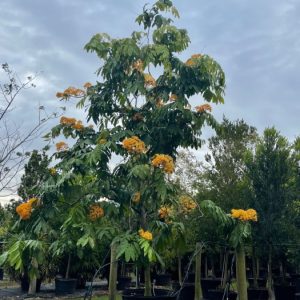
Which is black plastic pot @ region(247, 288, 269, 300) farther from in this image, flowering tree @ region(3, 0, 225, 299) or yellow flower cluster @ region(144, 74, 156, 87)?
yellow flower cluster @ region(144, 74, 156, 87)

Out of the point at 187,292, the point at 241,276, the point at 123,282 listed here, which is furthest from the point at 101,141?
the point at 123,282

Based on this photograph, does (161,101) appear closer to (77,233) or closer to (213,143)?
(77,233)

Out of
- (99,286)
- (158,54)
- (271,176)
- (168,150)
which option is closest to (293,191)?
(271,176)

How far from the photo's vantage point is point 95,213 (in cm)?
507

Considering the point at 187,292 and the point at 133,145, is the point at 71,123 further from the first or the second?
the point at 187,292

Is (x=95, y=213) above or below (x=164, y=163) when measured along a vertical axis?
below

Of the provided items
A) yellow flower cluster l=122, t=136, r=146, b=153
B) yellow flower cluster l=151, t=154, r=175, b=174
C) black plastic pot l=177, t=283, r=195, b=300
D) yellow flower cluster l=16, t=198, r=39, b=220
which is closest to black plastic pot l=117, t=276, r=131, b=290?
black plastic pot l=177, t=283, r=195, b=300

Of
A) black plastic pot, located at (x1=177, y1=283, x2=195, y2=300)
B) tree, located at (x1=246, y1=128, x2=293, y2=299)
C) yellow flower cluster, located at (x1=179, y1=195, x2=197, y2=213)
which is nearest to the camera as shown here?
yellow flower cluster, located at (x1=179, y1=195, x2=197, y2=213)

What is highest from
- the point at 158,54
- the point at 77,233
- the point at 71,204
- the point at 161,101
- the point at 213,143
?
the point at 213,143

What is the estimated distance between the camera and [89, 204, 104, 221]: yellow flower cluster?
5.06m

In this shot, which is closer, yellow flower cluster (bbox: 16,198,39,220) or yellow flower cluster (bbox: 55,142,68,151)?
yellow flower cluster (bbox: 16,198,39,220)

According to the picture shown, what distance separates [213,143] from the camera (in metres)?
12.1

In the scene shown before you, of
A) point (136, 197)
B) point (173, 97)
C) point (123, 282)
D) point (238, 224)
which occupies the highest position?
point (173, 97)

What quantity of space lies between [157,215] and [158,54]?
2.24m
